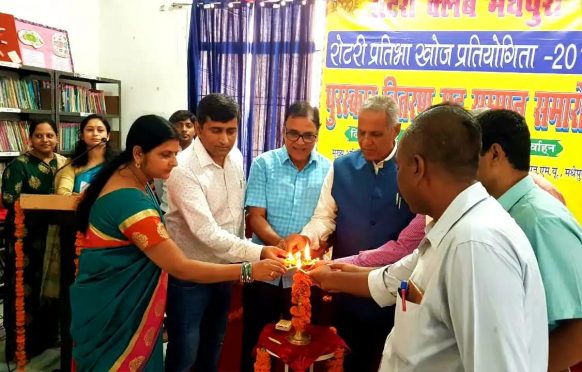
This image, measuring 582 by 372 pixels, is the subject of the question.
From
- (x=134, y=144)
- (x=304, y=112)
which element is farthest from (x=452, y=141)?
(x=304, y=112)

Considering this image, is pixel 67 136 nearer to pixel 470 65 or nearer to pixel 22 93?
pixel 22 93

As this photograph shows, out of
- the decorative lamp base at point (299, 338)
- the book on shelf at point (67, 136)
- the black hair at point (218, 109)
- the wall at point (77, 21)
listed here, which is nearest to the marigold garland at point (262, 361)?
the decorative lamp base at point (299, 338)

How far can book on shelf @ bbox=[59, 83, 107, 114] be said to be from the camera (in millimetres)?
5113

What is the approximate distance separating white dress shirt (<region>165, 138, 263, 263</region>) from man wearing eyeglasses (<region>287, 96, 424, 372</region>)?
0.33 meters

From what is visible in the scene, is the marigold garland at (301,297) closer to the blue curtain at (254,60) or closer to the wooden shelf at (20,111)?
the blue curtain at (254,60)

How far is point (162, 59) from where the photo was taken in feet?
18.0

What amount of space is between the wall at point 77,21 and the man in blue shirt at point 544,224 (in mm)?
5223

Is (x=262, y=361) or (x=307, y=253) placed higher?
(x=307, y=253)

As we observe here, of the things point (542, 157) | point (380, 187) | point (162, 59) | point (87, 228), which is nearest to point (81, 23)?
point (162, 59)

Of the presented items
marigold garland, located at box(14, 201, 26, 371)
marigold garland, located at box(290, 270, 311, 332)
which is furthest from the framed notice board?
marigold garland, located at box(290, 270, 311, 332)

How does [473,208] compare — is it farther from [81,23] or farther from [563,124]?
[81,23]

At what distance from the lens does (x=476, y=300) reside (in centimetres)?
94

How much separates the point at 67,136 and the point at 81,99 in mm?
456

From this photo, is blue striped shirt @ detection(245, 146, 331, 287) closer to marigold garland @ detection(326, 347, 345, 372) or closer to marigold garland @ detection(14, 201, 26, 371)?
marigold garland @ detection(326, 347, 345, 372)
